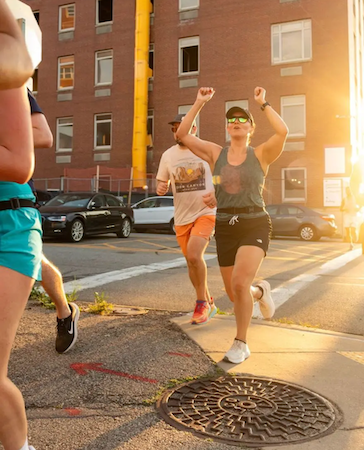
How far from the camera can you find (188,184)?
16.6 feet

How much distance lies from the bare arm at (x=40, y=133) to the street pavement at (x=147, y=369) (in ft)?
4.90

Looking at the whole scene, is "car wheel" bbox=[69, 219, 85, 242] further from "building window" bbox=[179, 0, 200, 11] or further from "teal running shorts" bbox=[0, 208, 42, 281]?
"building window" bbox=[179, 0, 200, 11]

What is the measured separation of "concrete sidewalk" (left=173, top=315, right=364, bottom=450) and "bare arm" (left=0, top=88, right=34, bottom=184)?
5.82ft

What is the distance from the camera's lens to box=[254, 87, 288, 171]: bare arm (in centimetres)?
380

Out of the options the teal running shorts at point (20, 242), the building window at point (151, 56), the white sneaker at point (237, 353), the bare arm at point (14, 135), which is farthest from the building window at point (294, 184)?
the bare arm at point (14, 135)

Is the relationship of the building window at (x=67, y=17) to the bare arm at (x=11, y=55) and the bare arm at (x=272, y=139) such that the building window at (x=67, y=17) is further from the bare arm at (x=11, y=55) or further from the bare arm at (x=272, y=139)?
the bare arm at (x=11, y=55)

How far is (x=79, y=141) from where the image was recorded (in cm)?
2959

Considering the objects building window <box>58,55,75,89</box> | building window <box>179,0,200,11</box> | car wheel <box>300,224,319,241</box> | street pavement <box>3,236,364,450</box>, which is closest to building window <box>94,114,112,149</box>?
building window <box>58,55,75,89</box>

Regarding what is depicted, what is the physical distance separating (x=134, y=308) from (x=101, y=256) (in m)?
5.04

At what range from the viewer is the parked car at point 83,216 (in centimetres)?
1362

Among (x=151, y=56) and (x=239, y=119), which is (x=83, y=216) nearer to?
(x=239, y=119)

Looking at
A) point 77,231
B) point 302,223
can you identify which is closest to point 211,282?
point 77,231

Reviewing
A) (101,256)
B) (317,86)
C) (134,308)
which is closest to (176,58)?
(317,86)

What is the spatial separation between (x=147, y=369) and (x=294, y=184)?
22.4 metres
